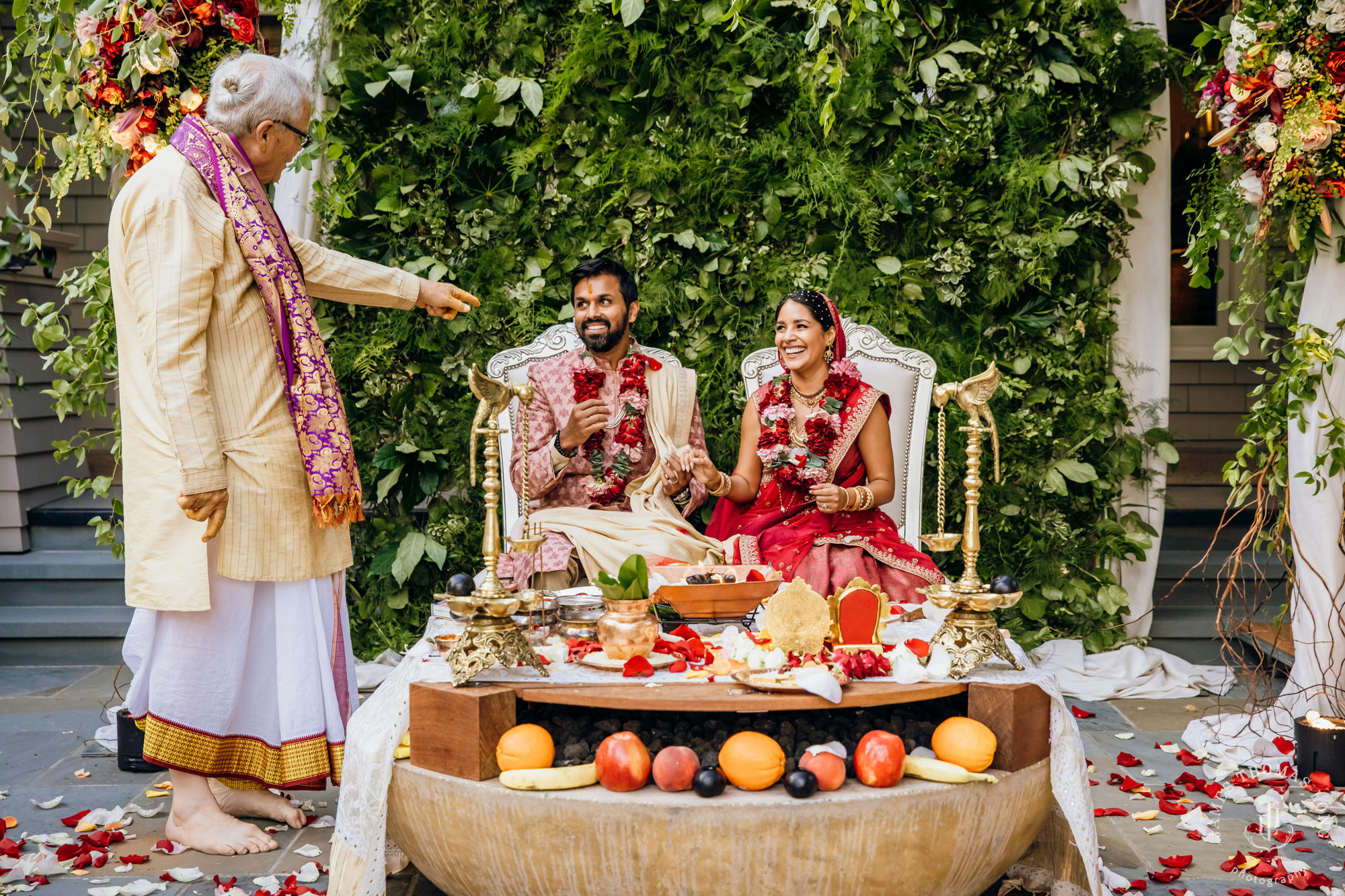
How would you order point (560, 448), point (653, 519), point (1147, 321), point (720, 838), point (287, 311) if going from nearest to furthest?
point (720, 838) → point (287, 311) → point (653, 519) → point (560, 448) → point (1147, 321)

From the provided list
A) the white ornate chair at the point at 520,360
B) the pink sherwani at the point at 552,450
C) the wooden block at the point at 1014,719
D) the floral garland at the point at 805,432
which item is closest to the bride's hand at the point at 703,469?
the pink sherwani at the point at 552,450

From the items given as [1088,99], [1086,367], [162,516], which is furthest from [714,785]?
[1088,99]

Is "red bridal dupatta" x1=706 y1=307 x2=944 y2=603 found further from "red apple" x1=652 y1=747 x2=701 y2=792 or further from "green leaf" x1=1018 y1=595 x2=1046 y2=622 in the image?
"red apple" x1=652 y1=747 x2=701 y2=792

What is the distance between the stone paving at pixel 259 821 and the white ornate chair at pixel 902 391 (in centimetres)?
108

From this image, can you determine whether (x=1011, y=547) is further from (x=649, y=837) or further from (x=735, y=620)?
(x=649, y=837)

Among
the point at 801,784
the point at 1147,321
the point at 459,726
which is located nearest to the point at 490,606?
the point at 459,726

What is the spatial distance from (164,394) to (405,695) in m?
1.07

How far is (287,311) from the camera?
3025 mm

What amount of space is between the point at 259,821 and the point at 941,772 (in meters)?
2.09

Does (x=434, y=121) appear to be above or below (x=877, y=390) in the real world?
above

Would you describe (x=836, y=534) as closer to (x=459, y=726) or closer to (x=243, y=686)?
(x=459, y=726)

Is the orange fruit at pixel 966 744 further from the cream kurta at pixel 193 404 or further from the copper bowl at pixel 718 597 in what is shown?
the cream kurta at pixel 193 404

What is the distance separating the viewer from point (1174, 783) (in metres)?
3.47

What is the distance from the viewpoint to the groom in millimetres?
4008
